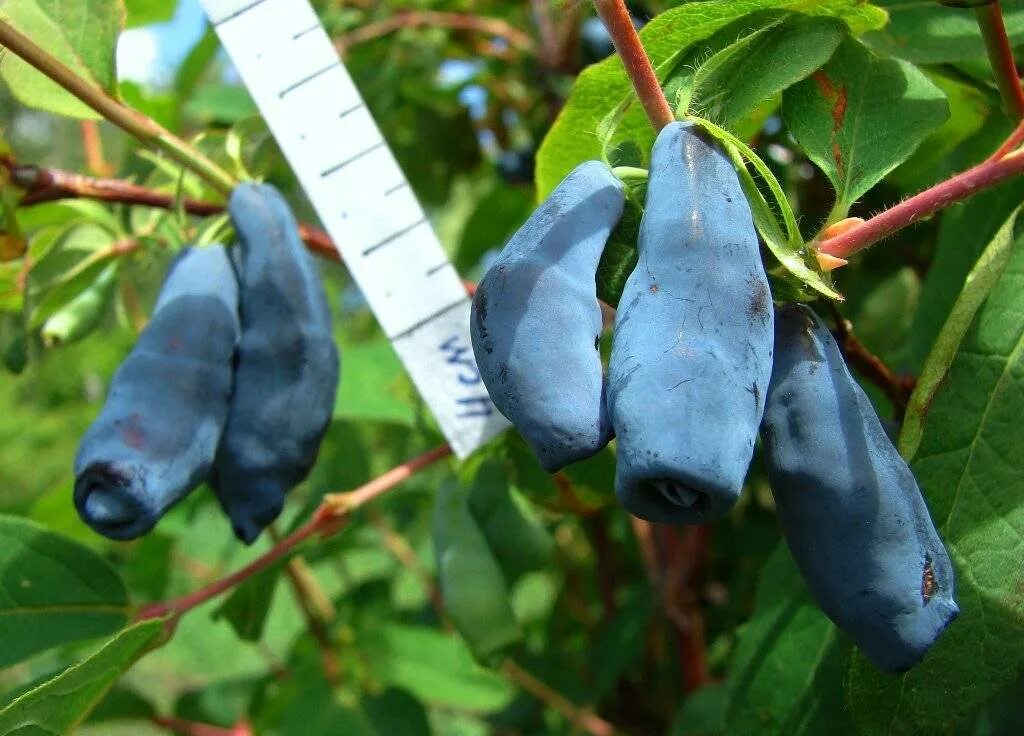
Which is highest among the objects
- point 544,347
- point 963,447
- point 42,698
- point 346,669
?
point 544,347

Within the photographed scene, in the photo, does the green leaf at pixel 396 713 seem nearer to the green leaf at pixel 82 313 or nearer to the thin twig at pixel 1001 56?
the green leaf at pixel 82 313

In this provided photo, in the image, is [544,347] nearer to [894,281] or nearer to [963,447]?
[963,447]

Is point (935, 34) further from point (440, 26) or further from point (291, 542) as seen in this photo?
point (440, 26)

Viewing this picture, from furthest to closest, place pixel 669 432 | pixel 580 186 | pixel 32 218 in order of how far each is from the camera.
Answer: pixel 32 218, pixel 580 186, pixel 669 432

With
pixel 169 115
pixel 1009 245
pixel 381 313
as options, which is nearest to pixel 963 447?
pixel 1009 245

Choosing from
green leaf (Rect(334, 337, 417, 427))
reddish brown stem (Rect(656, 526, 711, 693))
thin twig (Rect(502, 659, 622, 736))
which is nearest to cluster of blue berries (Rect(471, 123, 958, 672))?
green leaf (Rect(334, 337, 417, 427))

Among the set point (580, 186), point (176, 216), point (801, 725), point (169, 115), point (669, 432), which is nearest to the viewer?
point (669, 432)

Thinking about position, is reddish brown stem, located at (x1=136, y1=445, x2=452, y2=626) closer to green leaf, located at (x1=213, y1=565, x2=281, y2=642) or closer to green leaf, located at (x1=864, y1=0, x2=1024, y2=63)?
green leaf, located at (x1=213, y1=565, x2=281, y2=642)

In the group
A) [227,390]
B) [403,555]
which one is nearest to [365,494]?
[227,390]

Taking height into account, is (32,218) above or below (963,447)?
above
